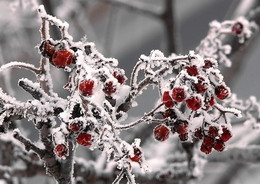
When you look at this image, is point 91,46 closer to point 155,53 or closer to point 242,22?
point 155,53

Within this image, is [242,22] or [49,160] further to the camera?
[242,22]

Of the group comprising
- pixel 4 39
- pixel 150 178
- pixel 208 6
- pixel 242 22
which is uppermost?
pixel 208 6

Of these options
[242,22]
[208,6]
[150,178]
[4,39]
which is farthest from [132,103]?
[208,6]

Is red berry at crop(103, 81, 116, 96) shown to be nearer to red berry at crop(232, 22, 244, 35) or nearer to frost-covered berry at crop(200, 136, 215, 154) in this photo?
frost-covered berry at crop(200, 136, 215, 154)

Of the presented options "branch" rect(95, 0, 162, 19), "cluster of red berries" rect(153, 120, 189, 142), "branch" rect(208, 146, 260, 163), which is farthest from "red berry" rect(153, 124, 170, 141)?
"branch" rect(95, 0, 162, 19)

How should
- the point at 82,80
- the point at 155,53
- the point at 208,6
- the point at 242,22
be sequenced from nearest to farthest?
the point at 82,80, the point at 155,53, the point at 242,22, the point at 208,6

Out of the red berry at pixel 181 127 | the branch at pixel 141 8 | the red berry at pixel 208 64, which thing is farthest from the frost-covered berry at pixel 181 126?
the branch at pixel 141 8

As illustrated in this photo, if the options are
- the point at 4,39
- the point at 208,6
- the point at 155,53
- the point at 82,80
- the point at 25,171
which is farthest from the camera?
the point at 208,6
